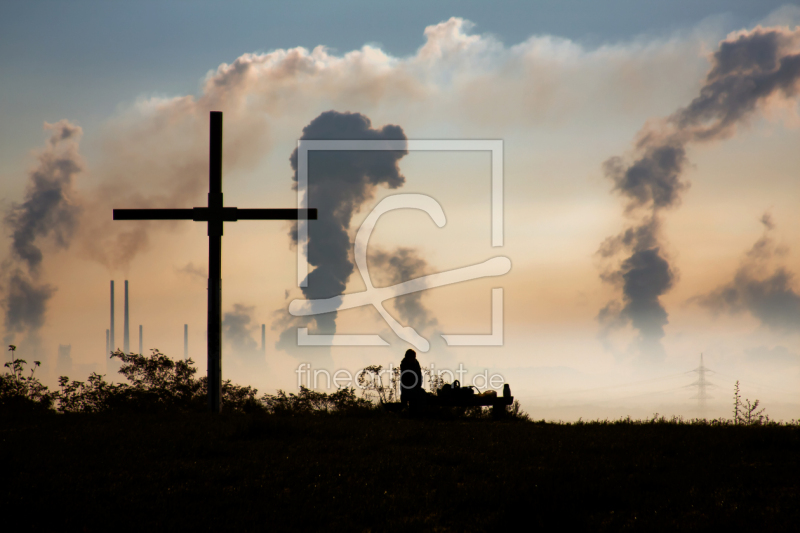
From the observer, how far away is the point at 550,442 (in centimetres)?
1080

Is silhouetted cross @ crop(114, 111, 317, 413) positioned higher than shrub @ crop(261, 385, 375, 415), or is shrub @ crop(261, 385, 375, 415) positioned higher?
silhouetted cross @ crop(114, 111, 317, 413)

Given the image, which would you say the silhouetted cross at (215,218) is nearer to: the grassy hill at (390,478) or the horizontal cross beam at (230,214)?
the horizontal cross beam at (230,214)

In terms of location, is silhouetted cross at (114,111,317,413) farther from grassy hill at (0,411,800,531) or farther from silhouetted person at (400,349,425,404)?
silhouetted person at (400,349,425,404)

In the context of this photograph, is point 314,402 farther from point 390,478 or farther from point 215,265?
point 390,478

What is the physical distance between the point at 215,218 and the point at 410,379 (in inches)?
264

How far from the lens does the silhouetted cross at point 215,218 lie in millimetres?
15336

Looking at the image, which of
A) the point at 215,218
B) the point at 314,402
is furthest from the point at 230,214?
the point at 314,402

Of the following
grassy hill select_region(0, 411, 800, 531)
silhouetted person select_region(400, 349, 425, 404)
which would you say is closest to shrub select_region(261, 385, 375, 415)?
silhouetted person select_region(400, 349, 425, 404)

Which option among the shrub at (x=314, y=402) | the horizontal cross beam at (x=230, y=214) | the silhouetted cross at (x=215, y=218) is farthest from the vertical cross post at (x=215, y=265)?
the shrub at (x=314, y=402)

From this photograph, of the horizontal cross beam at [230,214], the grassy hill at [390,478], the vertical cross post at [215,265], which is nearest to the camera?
the grassy hill at [390,478]

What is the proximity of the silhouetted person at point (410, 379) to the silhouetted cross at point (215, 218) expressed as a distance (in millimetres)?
4719

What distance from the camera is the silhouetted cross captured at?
604 inches

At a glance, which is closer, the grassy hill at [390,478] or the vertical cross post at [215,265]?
the grassy hill at [390,478]

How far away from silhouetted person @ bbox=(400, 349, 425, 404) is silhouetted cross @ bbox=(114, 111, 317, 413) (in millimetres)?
4719
